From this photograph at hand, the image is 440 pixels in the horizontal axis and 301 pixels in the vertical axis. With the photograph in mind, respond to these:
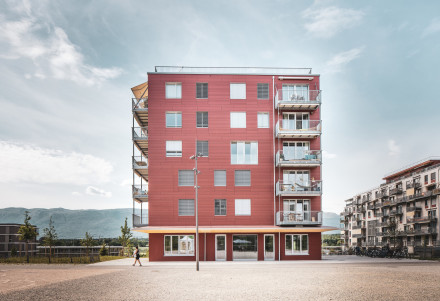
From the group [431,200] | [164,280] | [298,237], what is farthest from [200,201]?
[431,200]

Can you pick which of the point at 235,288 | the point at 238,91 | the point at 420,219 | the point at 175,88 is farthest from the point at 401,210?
the point at 235,288

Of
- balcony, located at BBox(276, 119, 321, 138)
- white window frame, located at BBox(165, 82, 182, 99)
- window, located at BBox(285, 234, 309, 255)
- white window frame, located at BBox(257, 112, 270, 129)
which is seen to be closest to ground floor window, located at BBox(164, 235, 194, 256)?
window, located at BBox(285, 234, 309, 255)

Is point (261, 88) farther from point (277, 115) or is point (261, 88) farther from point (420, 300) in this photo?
point (420, 300)

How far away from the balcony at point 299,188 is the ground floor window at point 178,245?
9.35 metres

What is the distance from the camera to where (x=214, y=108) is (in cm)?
4050

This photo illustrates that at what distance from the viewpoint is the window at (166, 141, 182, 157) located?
39.9 m

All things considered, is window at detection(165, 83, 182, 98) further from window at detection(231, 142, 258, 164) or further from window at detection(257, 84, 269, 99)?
window at detection(257, 84, 269, 99)

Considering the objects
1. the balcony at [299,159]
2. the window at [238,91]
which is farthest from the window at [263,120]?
the balcony at [299,159]

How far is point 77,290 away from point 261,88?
1128 inches

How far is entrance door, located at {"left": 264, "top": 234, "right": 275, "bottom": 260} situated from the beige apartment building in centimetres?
2586

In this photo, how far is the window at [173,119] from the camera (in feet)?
132

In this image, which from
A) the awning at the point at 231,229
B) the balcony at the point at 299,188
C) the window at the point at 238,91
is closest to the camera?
the awning at the point at 231,229

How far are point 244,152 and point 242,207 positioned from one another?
5.31 m

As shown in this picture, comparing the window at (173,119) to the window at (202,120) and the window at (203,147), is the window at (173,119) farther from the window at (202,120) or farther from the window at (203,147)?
the window at (203,147)
